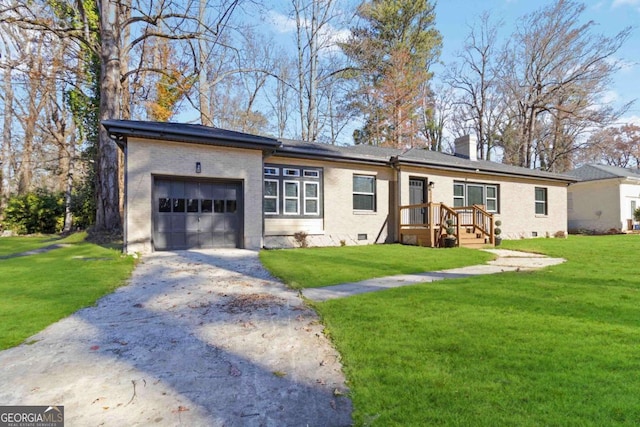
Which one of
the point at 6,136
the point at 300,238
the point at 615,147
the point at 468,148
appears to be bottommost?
the point at 300,238

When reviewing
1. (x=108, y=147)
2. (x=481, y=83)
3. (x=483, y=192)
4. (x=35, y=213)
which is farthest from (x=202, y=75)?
(x=481, y=83)

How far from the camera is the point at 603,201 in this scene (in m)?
21.8

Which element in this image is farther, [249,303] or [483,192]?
[483,192]

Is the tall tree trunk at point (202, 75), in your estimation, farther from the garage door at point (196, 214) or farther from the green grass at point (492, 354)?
the green grass at point (492, 354)

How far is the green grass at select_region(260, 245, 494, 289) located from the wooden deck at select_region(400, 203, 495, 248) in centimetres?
172

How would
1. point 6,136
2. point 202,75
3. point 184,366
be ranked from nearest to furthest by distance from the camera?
point 184,366 < point 202,75 < point 6,136

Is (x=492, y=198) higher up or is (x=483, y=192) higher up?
(x=483, y=192)

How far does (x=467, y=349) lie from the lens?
298cm

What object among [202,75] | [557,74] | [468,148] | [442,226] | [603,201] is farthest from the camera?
[557,74]

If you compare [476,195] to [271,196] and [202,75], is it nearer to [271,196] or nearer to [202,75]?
[271,196]

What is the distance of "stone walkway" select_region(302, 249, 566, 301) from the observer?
530 cm

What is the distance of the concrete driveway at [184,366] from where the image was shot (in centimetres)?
217

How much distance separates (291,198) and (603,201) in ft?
70.8

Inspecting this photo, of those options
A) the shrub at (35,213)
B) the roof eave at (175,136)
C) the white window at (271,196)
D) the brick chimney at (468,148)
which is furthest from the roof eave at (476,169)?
the shrub at (35,213)
